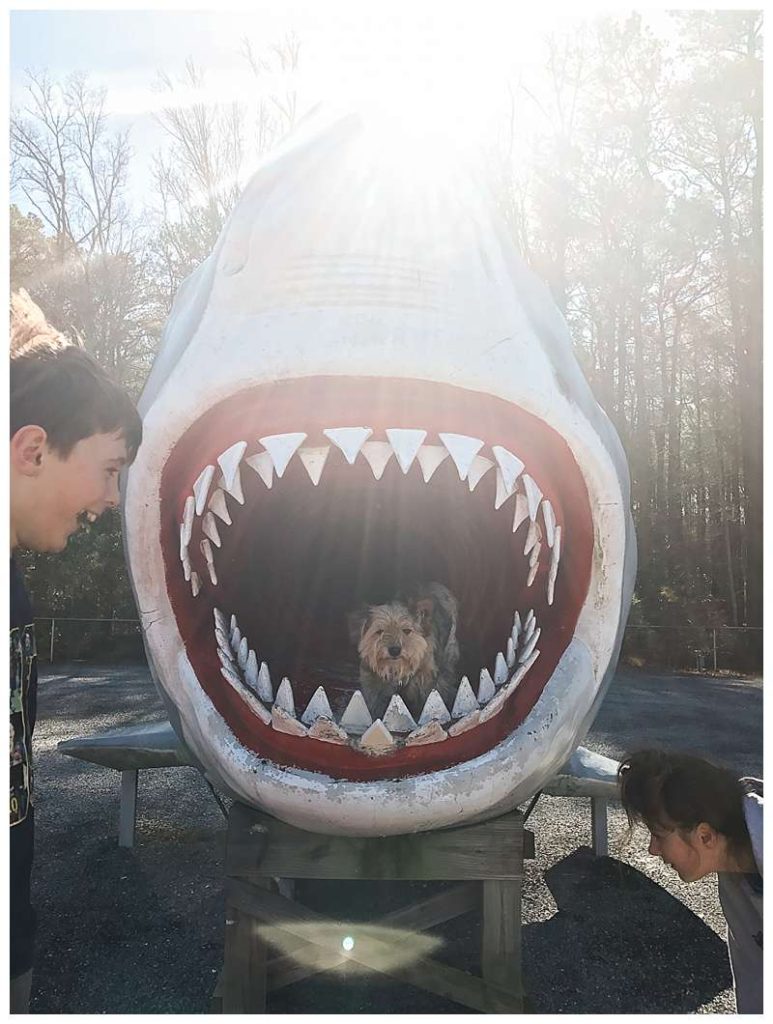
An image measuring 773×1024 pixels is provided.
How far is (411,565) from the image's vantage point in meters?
3.26

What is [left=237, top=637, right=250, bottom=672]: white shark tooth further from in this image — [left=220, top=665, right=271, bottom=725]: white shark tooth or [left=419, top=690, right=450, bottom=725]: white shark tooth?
[left=419, top=690, right=450, bottom=725]: white shark tooth

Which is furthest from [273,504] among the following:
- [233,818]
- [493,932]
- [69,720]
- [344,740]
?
[69,720]

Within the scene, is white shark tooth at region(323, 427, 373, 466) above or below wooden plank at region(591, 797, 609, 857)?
above

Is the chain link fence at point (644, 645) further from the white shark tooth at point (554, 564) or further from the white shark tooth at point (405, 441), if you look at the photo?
the white shark tooth at point (405, 441)

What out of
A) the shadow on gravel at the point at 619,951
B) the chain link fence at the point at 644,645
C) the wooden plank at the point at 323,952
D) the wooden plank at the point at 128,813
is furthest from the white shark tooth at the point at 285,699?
the chain link fence at the point at 644,645

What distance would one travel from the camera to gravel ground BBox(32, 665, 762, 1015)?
2623 millimetres

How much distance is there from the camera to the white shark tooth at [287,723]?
1.85 metres

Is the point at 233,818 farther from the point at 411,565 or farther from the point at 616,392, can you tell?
the point at 616,392

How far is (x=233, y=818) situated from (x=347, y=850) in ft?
1.26

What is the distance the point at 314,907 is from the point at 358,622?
1286 millimetres

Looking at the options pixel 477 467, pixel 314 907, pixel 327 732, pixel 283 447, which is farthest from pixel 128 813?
pixel 477 467

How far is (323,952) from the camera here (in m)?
2.51

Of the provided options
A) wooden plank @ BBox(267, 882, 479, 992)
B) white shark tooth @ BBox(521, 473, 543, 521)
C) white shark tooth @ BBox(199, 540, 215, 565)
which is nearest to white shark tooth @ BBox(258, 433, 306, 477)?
white shark tooth @ BBox(199, 540, 215, 565)

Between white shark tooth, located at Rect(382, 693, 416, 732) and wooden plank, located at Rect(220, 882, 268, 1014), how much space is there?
0.85m
